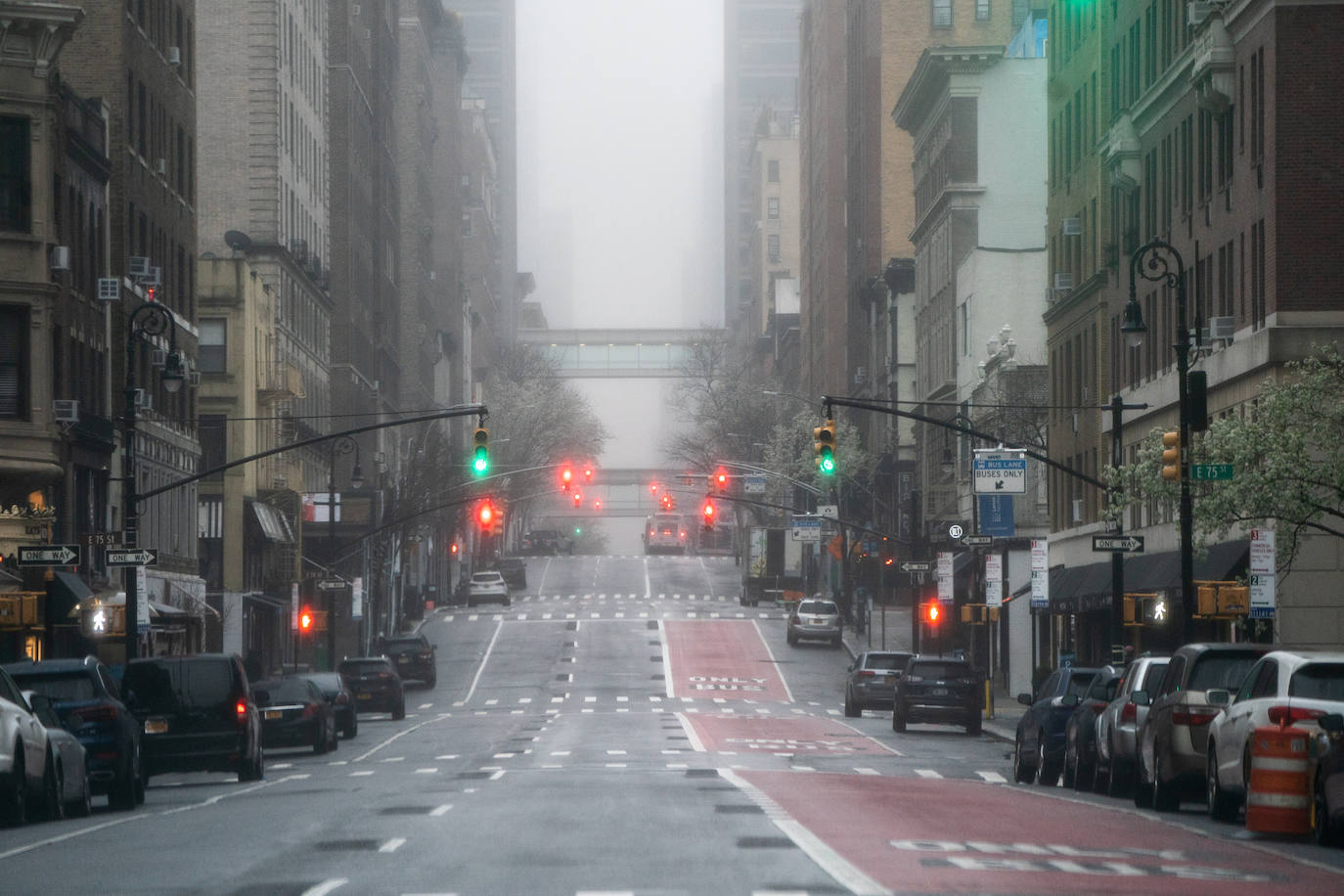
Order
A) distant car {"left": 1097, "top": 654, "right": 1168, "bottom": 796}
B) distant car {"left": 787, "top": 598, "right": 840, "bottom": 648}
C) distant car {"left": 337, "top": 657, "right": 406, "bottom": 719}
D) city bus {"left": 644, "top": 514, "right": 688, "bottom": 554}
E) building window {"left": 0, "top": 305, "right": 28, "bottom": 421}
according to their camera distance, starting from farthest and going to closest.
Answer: city bus {"left": 644, "top": 514, "right": 688, "bottom": 554}, distant car {"left": 787, "top": 598, "right": 840, "bottom": 648}, distant car {"left": 337, "top": 657, "right": 406, "bottom": 719}, building window {"left": 0, "top": 305, "right": 28, "bottom": 421}, distant car {"left": 1097, "top": 654, "right": 1168, "bottom": 796}

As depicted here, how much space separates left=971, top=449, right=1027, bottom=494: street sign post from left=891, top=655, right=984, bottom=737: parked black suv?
3.74 meters

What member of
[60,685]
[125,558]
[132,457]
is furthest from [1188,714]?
[132,457]

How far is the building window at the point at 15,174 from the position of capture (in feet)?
163

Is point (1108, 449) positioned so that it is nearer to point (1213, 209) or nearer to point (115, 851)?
point (1213, 209)

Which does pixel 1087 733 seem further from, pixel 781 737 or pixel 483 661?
pixel 483 661

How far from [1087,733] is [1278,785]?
8849mm

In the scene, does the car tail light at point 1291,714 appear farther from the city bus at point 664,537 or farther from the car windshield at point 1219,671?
the city bus at point 664,537

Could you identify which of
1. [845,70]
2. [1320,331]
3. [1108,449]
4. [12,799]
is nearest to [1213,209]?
[1320,331]

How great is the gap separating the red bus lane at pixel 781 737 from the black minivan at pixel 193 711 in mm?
10715

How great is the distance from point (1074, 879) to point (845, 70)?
421 feet

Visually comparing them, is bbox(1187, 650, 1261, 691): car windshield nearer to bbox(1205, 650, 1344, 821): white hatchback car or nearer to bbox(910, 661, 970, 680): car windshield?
bbox(1205, 650, 1344, 821): white hatchback car

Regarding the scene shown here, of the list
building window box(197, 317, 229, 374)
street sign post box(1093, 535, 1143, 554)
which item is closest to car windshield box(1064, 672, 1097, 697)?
street sign post box(1093, 535, 1143, 554)

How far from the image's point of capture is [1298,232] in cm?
4497

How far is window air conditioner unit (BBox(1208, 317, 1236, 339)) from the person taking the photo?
4769 cm
